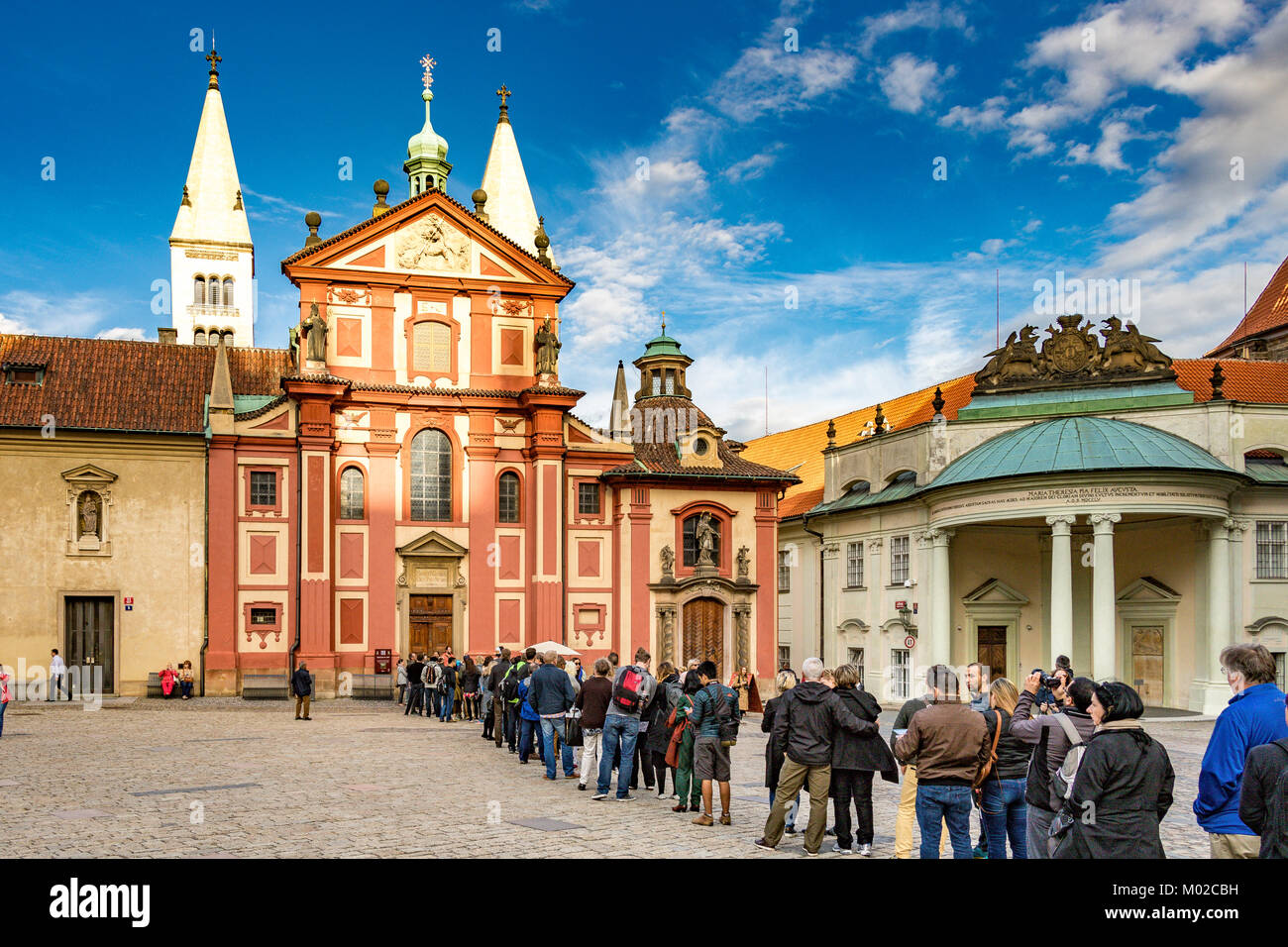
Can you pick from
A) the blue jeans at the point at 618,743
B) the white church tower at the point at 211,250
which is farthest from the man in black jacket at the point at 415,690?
the white church tower at the point at 211,250

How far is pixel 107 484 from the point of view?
36875mm

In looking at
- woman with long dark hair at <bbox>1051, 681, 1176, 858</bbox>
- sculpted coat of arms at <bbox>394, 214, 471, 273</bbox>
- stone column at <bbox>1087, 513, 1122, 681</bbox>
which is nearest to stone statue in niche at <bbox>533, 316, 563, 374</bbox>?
sculpted coat of arms at <bbox>394, 214, 471, 273</bbox>

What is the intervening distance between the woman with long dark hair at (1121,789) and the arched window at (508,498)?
33.9 metres

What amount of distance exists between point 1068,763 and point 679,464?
34263 millimetres

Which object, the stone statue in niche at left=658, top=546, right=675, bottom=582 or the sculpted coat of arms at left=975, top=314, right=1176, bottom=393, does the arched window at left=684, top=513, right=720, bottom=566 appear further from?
the sculpted coat of arms at left=975, top=314, right=1176, bottom=393

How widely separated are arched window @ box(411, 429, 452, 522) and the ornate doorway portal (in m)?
9.10

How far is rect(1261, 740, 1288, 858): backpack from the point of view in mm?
6035

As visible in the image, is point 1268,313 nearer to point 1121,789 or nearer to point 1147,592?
point 1147,592

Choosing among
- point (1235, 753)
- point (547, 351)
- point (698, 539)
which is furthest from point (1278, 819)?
point (698, 539)

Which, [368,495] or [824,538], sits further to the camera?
[824,538]
